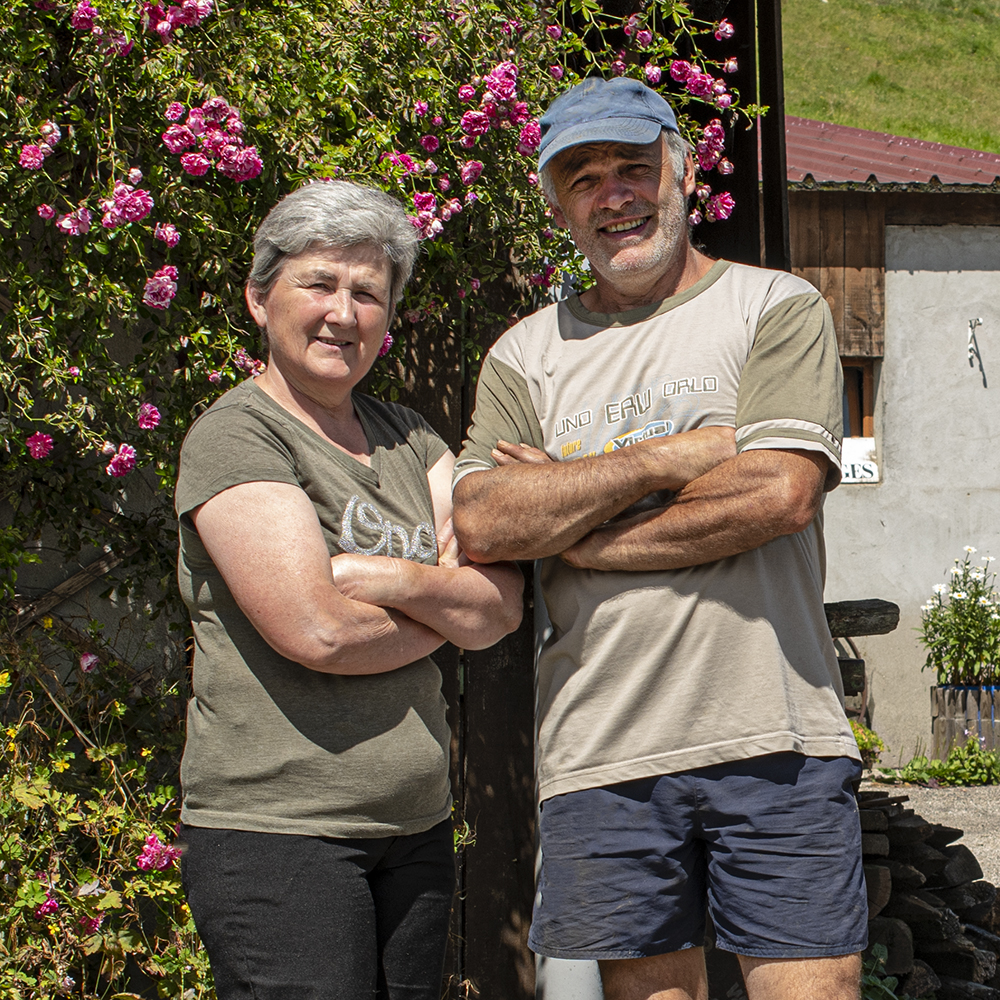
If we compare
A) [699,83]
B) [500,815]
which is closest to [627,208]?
[699,83]

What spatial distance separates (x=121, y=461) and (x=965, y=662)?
8102 mm

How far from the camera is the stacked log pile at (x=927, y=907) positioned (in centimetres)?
359

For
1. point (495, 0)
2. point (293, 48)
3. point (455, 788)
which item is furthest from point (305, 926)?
point (495, 0)

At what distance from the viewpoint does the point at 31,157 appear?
243cm

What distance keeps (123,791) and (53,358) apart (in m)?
1.12

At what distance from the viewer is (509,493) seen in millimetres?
2096

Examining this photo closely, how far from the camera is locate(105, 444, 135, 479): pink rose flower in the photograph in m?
2.55

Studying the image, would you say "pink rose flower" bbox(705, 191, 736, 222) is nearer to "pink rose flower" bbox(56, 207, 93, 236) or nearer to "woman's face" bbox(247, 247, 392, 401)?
"woman's face" bbox(247, 247, 392, 401)

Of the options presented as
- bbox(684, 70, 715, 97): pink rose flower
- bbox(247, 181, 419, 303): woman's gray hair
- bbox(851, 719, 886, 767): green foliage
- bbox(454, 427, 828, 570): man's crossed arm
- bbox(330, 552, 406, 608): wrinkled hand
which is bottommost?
bbox(851, 719, 886, 767): green foliage

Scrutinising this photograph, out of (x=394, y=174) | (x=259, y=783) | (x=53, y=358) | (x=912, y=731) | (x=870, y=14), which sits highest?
(x=870, y=14)

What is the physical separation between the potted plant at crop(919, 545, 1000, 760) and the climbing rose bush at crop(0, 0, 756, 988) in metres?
7.06


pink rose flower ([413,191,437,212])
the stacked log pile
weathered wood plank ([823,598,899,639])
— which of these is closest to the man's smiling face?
pink rose flower ([413,191,437,212])

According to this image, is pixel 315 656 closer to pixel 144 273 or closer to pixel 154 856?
pixel 154 856

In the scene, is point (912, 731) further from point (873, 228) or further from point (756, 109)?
point (756, 109)
